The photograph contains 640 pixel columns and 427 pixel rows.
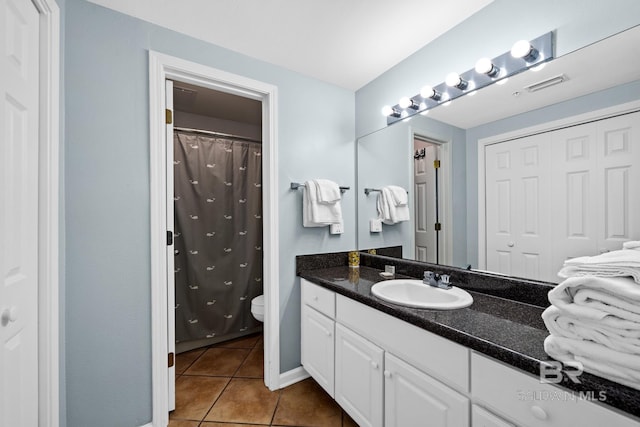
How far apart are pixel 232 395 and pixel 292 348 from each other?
0.47 m

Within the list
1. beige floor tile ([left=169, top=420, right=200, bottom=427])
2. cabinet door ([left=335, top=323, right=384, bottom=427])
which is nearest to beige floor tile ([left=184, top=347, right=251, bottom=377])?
beige floor tile ([left=169, top=420, right=200, bottom=427])

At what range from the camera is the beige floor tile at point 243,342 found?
2.49 m

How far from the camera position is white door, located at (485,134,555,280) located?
114 cm

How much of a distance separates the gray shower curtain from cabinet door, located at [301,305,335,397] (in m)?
1.01

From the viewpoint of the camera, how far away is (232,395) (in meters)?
1.76

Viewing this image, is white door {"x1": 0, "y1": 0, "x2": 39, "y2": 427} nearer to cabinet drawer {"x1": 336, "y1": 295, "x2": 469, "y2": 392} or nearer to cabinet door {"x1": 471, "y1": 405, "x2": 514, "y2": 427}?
cabinet drawer {"x1": 336, "y1": 295, "x2": 469, "y2": 392}

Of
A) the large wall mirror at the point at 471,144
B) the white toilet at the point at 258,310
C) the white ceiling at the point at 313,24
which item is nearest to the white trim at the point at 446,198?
the large wall mirror at the point at 471,144

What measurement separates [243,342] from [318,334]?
1.23 meters

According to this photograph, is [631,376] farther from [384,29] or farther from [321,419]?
[384,29]

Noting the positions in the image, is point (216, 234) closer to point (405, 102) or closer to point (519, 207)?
point (405, 102)

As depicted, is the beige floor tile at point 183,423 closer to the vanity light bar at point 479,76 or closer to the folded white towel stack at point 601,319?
the folded white towel stack at point 601,319

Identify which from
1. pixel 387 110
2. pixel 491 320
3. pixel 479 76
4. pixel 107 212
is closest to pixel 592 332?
pixel 491 320

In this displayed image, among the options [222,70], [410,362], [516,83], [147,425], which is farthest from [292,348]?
[516,83]

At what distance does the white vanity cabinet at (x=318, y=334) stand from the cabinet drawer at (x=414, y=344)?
19 centimetres
